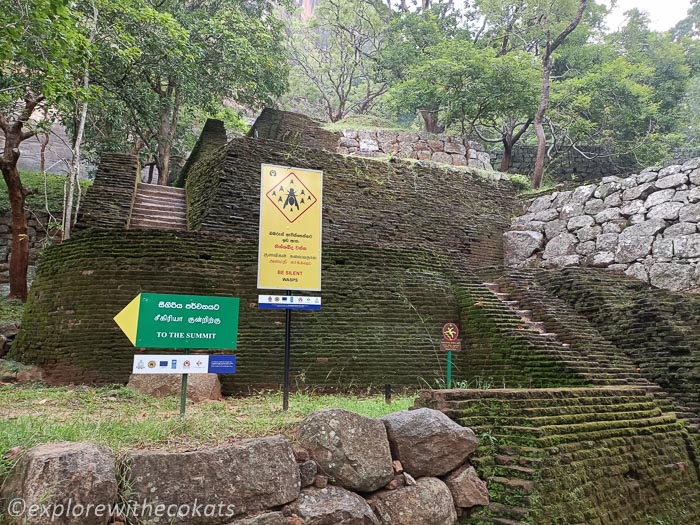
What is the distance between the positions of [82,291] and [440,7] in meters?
17.3

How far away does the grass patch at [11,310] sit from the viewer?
27.2 feet

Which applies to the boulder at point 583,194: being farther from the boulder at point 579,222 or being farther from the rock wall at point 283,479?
the rock wall at point 283,479

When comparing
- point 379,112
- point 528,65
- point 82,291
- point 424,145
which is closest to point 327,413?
point 82,291

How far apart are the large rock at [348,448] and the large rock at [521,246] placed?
8233mm

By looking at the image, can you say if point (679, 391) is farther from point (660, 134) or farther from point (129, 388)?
point (660, 134)

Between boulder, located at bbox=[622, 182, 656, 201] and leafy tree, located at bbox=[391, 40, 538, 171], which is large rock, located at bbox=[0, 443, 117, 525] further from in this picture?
leafy tree, located at bbox=[391, 40, 538, 171]

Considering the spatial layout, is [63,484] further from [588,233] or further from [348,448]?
[588,233]

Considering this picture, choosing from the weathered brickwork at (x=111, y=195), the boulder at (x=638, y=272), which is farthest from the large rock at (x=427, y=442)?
the boulder at (x=638, y=272)

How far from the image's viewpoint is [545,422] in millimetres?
4047

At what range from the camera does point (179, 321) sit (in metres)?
3.76

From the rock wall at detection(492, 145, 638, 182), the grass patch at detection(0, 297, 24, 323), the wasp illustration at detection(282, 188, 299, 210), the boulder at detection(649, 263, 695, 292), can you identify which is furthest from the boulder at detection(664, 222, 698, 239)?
the grass patch at detection(0, 297, 24, 323)

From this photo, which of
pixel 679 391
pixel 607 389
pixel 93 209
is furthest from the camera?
pixel 93 209

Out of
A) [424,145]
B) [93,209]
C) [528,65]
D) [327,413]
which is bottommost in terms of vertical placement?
[327,413]

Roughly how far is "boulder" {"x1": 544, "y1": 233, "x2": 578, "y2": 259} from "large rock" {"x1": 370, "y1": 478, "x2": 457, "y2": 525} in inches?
321
